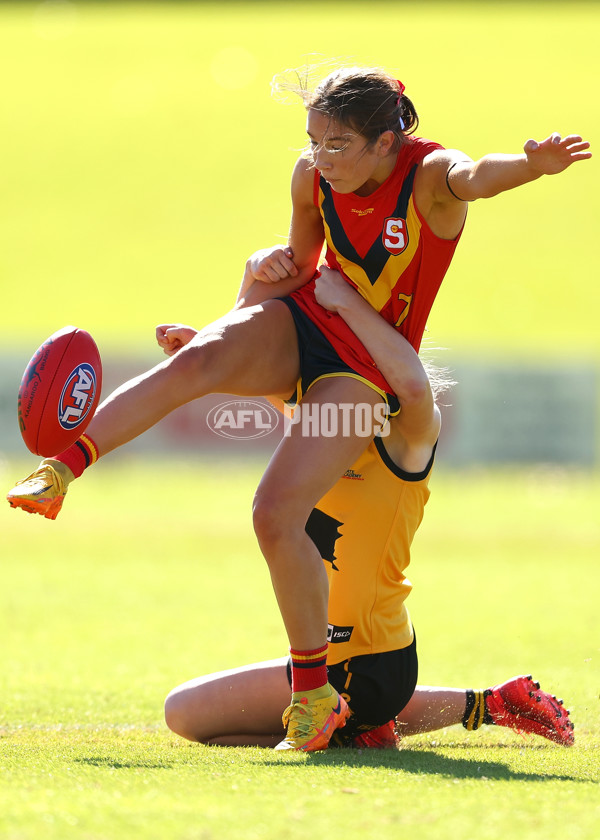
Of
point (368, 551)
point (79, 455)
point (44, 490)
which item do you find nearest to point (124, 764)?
point (44, 490)

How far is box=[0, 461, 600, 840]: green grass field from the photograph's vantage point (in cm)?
272

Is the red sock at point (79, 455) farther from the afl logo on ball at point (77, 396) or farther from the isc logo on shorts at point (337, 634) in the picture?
the isc logo on shorts at point (337, 634)

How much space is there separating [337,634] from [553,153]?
5.59 ft

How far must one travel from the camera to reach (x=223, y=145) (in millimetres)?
37094

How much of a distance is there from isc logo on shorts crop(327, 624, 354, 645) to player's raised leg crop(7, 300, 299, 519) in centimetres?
83

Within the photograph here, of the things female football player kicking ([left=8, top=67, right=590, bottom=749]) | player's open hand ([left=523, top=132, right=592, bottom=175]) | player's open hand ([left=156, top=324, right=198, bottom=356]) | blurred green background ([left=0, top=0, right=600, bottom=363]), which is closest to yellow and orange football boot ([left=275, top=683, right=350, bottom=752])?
female football player kicking ([left=8, top=67, right=590, bottom=749])

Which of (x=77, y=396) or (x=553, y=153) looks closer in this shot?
(x=553, y=153)

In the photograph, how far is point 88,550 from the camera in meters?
10.6

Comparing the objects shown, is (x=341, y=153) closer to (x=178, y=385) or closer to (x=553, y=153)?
(x=553, y=153)

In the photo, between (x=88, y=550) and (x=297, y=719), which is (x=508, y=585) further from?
(x=297, y=719)

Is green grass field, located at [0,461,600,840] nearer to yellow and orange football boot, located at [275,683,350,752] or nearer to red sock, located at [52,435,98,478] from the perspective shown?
yellow and orange football boot, located at [275,683,350,752]

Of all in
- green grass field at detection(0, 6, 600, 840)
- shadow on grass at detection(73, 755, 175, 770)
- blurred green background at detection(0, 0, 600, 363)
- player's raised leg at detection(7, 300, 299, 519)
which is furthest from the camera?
blurred green background at detection(0, 0, 600, 363)

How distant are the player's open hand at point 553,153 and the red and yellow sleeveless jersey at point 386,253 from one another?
595 millimetres

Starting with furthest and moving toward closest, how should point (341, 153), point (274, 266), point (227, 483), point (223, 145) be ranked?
point (223, 145), point (227, 483), point (274, 266), point (341, 153)
